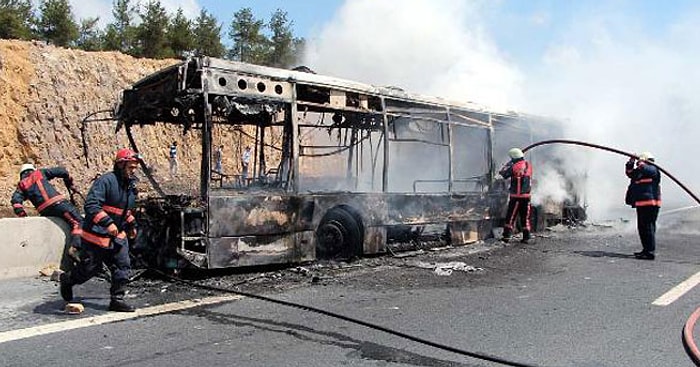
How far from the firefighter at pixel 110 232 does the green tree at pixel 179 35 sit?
3263 cm

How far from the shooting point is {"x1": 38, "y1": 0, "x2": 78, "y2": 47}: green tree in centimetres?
3297

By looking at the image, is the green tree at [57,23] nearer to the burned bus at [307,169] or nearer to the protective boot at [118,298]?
the burned bus at [307,169]

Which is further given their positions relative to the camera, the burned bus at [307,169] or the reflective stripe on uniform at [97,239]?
the burned bus at [307,169]

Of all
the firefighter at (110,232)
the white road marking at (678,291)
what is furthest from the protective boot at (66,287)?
the white road marking at (678,291)

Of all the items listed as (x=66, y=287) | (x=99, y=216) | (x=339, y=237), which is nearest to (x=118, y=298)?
(x=66, y=287)

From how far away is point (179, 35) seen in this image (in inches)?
1462

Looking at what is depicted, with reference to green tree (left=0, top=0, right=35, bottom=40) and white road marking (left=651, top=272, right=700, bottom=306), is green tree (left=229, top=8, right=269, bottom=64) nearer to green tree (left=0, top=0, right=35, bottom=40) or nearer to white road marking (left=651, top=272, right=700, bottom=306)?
green tree (left=0, top=0, right=35, bottom=40)

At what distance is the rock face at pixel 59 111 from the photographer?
78.2ft

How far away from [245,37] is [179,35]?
577cm

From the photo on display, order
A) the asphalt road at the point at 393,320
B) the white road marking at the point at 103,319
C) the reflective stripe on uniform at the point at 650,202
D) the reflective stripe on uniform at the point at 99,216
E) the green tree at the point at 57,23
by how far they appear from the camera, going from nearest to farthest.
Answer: the asphalt road at the point at 393,320, the white road marking at the point at 103,319, the reflective stripe on uniform at the point at 99,216, the reflective stripe on uniform at the point at 650,202, the green tree at the point at 57,23

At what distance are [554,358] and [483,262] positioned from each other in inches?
189

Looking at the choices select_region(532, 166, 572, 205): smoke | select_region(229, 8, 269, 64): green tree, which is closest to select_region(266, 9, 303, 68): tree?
select_region(229, 8, 269, 64): green tree

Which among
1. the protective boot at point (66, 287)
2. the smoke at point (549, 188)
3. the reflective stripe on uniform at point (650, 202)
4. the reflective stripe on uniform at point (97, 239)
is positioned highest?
the smoke at point (549, 188)

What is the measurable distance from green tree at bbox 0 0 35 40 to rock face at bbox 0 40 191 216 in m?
5.60
